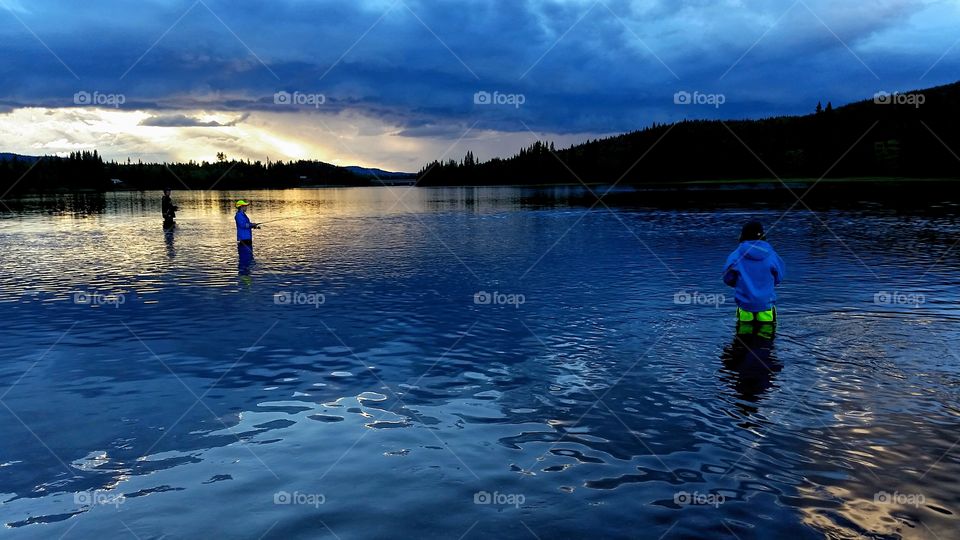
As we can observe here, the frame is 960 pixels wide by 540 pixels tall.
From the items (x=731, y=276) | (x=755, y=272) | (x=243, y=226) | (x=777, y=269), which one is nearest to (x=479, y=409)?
(x=731, y=276)

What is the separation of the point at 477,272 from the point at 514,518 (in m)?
21.0

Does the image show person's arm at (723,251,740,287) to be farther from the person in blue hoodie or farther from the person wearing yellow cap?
the person wearing yellow cap

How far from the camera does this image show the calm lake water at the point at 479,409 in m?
7.63

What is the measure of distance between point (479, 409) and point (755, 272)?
7.13 meters

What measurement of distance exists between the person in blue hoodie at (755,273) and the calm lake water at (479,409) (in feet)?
2.79

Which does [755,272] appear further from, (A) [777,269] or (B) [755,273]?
(A) [777,269]

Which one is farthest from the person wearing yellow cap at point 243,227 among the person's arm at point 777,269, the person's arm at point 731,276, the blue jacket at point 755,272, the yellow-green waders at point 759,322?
the person's arm at point 777,269

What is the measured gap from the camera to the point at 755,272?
45.8 feet

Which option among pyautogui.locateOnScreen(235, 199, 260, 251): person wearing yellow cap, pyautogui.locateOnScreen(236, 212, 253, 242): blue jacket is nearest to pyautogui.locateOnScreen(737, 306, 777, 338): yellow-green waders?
pyautogui.locateOnScreen(235, 199, 260, 251): person wearing yellow cap

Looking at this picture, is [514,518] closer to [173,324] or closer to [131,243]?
[173,324]

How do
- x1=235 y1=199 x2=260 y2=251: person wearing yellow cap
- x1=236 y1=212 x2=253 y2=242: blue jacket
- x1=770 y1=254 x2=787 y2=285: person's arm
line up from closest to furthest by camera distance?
x1=770 y1=254 x2=787 y2=285: person's arm → x1=235 y1=199 x2=260 y2=251: person wearing yellow cap → x1=236 y1=212 x2=253 y2=242: blue jacket

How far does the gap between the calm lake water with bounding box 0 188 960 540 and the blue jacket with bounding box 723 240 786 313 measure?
1067 mm

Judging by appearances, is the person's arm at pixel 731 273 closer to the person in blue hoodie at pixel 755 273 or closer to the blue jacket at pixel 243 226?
the person in blue hoodie at pixel 755 273

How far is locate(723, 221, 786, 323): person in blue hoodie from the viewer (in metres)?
13.9
